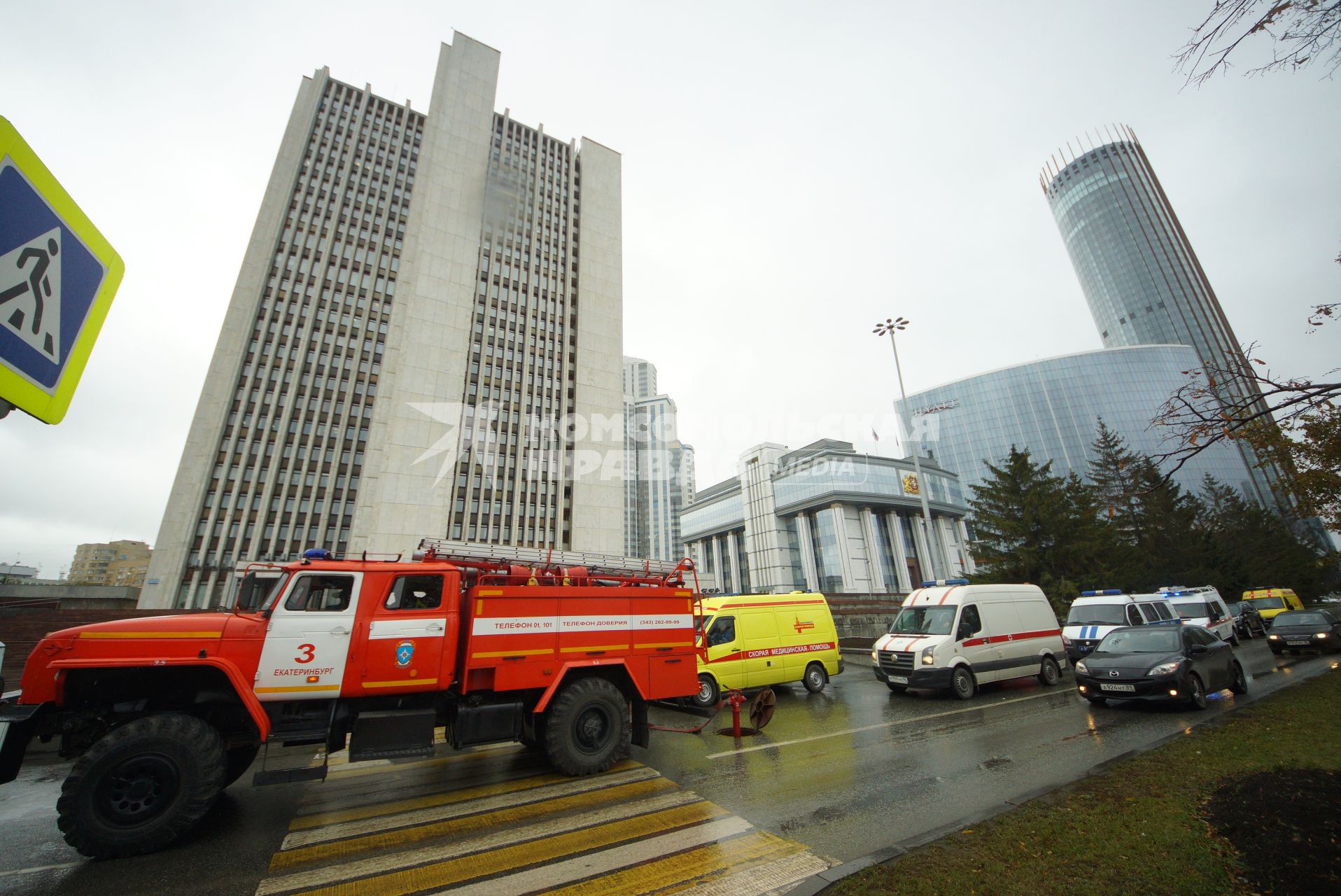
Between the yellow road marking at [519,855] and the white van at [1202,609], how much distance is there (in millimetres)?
20498

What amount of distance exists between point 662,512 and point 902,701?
12252 cm

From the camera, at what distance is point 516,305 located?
54.8 metres

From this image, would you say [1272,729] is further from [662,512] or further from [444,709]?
[662,512]

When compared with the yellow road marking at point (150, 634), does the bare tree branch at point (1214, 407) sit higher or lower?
higher

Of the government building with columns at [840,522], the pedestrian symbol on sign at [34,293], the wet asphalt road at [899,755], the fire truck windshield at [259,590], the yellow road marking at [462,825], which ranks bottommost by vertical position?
the wet asphalt road at [899,755]

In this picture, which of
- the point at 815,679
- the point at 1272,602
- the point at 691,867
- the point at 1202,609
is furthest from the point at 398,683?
the point at 1272,602

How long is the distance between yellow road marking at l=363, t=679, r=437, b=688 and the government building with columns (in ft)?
174

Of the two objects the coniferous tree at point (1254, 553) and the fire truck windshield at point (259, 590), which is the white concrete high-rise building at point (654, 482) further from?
the fire truck windshield at point (259, 590)

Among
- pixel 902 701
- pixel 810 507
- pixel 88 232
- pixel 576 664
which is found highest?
pixel 810 507

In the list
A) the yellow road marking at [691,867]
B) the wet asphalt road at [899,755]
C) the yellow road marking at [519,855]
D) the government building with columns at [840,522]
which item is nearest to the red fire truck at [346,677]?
the wet asphalt road at [899,755]

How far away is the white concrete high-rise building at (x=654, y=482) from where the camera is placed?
129625mm

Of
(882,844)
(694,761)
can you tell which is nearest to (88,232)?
(882,844)

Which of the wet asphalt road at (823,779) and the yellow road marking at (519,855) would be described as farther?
the wet asphalt road at (823,779)

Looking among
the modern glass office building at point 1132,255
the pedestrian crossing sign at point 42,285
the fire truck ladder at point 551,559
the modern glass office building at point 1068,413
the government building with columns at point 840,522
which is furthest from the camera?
the modern glass office building at point 1132,255
